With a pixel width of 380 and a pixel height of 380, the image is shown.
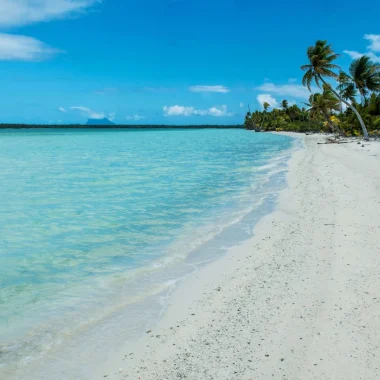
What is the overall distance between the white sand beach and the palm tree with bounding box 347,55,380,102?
1381 inches

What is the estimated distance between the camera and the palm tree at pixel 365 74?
35.1m

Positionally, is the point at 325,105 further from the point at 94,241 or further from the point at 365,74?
the point at 94,241

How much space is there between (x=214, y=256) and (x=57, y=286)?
2481 mm

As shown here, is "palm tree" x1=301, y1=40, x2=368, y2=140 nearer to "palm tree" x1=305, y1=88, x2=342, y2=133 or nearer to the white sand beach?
"palm tree" x1=305, y1=88, x2=342, y2=133

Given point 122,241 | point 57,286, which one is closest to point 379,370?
point 57,286

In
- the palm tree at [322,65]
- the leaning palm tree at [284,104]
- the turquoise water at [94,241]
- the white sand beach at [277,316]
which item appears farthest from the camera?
the leaning palm tree at [284,104]

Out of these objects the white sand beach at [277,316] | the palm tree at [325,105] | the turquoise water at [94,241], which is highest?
the palm tree at [325,105]

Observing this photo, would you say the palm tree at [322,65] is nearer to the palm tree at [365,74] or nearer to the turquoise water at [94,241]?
the palm tree at [365,74]

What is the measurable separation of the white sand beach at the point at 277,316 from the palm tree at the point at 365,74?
35.1m

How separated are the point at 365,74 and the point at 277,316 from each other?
38.7 metres

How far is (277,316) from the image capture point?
353cm

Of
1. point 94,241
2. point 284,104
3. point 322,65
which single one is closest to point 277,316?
point 94,241

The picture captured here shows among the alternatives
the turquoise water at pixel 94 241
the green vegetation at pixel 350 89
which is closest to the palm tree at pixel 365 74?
the green vegetation at pixel 350 89

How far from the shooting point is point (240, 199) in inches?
401
